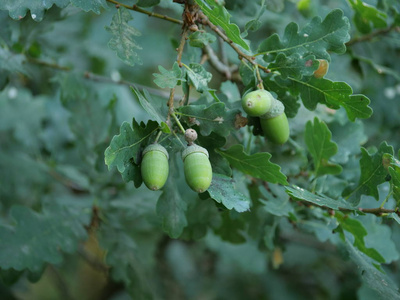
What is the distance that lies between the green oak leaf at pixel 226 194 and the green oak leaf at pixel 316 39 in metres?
0.36

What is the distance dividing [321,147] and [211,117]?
0.42m

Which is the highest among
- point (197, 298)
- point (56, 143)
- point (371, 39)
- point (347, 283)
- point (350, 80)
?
point (371, 39)

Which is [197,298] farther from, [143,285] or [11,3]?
[11,3]

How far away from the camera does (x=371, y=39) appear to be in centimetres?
219

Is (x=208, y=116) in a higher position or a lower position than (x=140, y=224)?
higher

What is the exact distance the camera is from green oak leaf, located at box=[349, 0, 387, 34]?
1824 millimetres

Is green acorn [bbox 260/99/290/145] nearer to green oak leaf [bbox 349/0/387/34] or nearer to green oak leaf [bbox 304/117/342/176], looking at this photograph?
green oak leaf [bbox 304/117/342/176]

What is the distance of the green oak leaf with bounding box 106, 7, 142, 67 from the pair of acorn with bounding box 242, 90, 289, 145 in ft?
1.03

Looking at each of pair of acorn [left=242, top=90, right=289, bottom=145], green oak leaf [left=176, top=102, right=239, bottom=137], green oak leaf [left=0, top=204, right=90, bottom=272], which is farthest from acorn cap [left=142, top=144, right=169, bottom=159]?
green oak leaf [left=0, top=204, right=90, bottom=272]

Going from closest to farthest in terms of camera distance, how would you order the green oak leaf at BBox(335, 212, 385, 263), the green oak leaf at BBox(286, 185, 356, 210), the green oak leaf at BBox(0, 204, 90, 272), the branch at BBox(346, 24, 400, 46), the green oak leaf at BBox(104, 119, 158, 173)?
the green oak leaf at BBox(104, 119, 158, 173)
the green oak leaf at BBox(286, 185, 356, 210)
the green oak leaf at BBox(335, 212, 385, 263)
the green oak leaf at BBox(0, 204, 90, 272)
the branch at BBox(346, 24, 400, 46)

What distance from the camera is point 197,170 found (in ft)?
3.69

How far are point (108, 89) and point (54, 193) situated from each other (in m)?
0.69

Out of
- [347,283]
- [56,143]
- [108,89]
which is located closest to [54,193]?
[56,143]

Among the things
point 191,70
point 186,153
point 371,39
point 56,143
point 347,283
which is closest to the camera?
point 186,153
